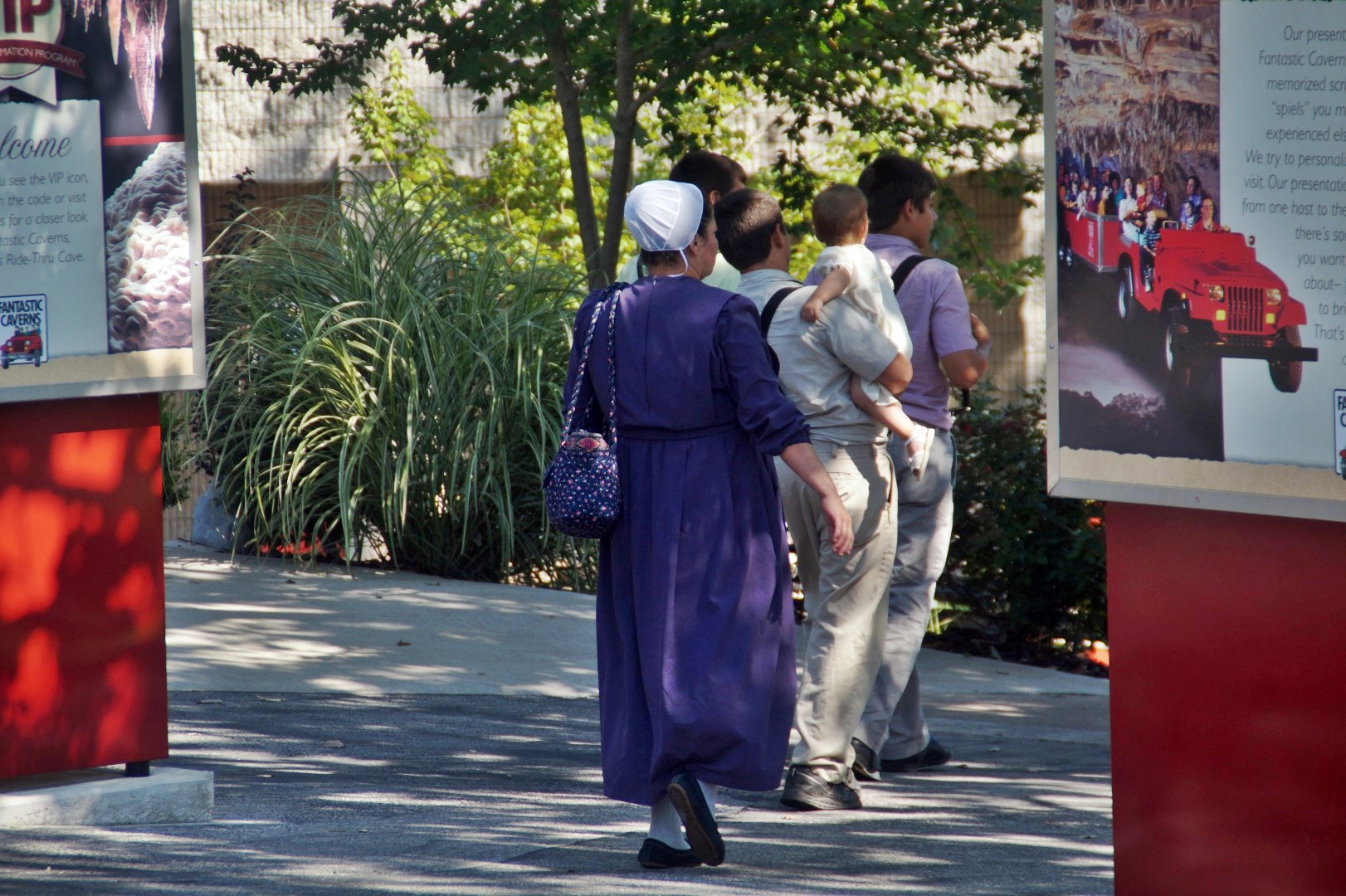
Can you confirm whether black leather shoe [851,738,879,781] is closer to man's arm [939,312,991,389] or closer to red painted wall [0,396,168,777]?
man's arm [939,312,991,389]

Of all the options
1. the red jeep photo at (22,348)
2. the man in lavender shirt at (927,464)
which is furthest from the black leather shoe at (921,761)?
the red jeep photo at (22,348)

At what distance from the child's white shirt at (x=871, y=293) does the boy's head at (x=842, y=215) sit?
0.14 ft

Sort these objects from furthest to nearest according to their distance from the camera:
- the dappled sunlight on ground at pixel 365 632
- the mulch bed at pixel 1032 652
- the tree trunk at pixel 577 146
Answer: the tree trunk at pixel 577 146, the mulch bed at pixel 1032 652, the dappled sunlight on ground at pixel 365 632

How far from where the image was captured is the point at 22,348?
436 centimetres

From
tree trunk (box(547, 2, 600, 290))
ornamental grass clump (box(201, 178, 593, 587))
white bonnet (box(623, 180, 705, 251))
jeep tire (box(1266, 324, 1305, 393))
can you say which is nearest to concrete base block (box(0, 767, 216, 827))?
white bonnet (box(623, 180, 705, 251))

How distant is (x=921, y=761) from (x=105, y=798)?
2.67 metres

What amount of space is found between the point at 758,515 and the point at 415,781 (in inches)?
62.9

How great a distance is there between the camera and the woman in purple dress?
4309 mm

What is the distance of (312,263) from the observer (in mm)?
9578

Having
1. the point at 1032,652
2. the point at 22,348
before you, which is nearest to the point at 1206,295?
the point at 22,348

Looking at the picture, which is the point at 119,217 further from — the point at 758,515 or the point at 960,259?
the point at 960,259

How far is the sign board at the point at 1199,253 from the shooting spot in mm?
3135

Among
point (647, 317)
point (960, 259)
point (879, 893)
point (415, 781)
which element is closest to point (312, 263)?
point (960, 259)

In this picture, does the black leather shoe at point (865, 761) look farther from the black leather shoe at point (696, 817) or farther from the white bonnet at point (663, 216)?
the white bonnet at point (663, 216)
